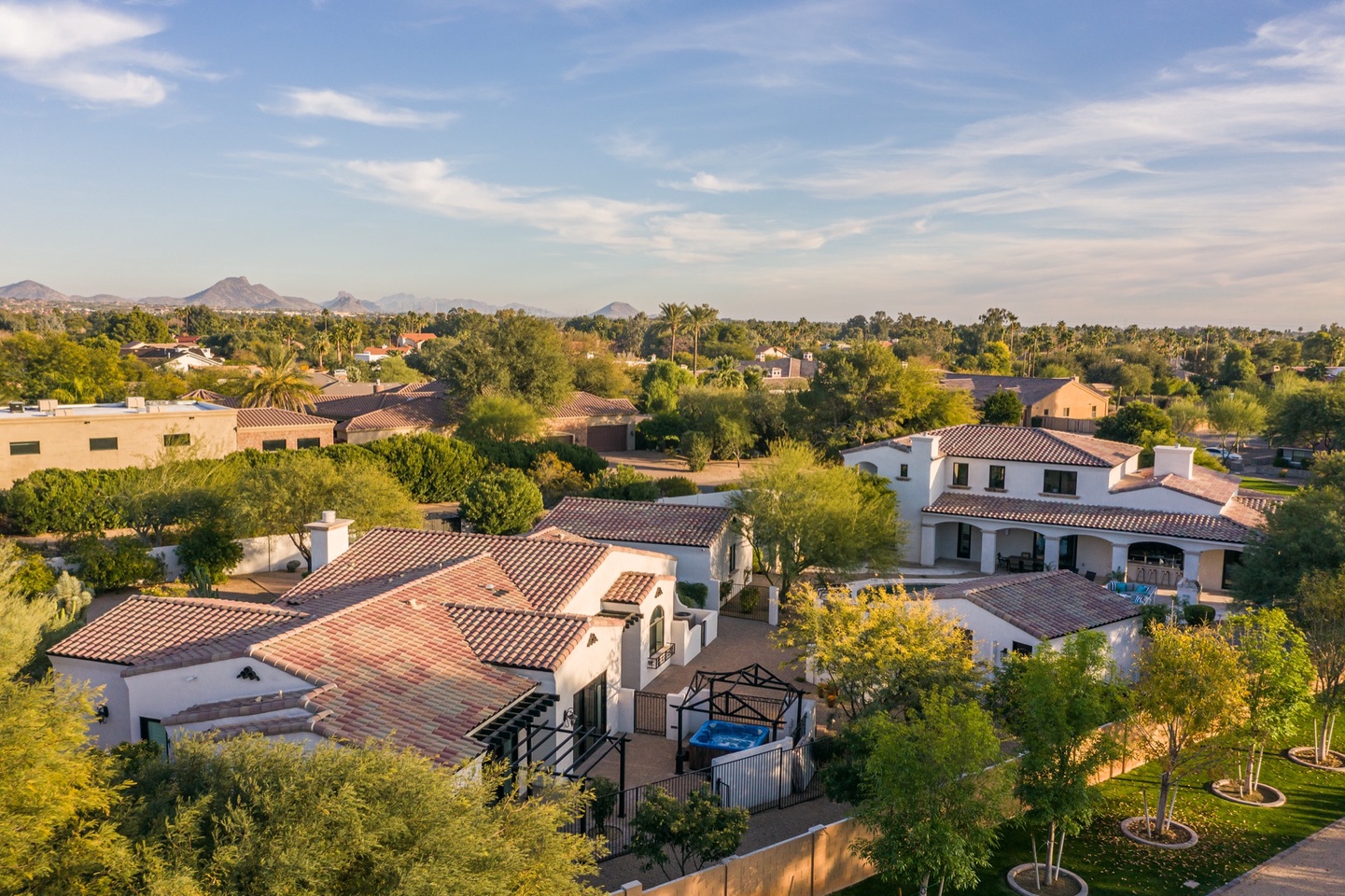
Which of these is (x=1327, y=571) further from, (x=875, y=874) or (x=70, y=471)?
(x=70, y=471)

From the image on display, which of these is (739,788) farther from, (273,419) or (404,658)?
(273,419)

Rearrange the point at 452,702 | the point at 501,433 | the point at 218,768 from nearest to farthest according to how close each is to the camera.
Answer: the point at 218,768, the point at 452,702, the point at 501,433

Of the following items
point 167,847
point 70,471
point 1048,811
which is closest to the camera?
point 167,847

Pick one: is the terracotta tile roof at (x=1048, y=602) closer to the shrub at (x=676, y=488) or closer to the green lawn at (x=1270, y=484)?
the shrub at (x=676, y=488)

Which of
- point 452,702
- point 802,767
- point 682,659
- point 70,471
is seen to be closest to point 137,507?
point 70,471

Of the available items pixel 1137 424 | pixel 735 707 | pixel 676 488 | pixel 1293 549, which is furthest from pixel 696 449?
pixel 735 707

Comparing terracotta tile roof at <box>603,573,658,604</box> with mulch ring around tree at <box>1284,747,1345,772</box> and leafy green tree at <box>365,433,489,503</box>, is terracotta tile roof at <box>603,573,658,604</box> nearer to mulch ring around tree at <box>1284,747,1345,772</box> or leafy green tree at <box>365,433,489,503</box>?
mulch ring around tree at <box>1284,747,1345,772</box>
